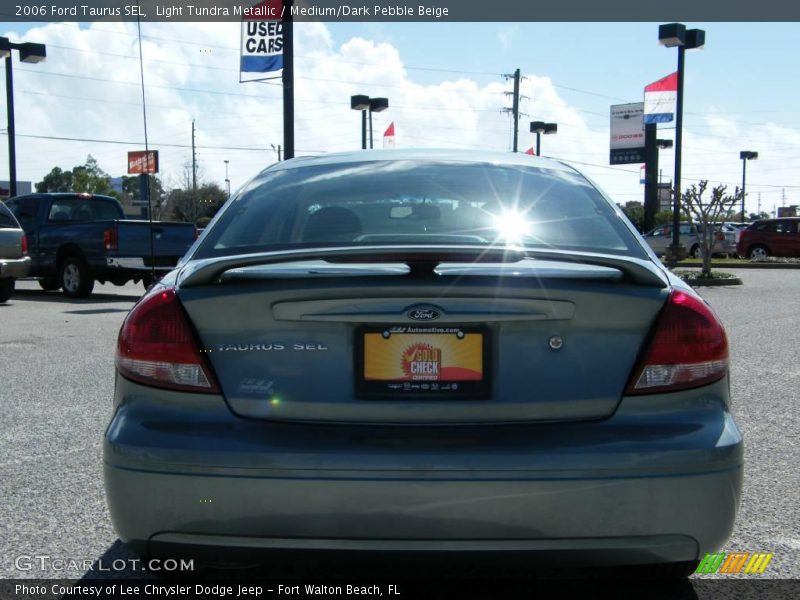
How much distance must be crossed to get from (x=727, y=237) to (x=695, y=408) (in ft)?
118

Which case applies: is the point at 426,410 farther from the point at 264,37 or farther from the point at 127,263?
the point at 264,37

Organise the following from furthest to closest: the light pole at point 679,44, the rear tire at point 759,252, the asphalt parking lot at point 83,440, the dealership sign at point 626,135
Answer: the dealership sign at point 626,135 → the rear tire at point 759,252 → the light pole at point 679,44 → the asphalt parking lot at point 83,440

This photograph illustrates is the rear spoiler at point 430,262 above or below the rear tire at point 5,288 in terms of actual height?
above

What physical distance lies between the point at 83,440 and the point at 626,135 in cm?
7669

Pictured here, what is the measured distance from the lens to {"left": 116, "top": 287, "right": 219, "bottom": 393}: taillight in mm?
2678

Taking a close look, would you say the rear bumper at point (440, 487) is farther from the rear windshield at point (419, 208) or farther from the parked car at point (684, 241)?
the parked car at point (684, 241)

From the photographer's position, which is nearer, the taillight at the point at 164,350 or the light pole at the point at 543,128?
the taillight at the point at 164,350

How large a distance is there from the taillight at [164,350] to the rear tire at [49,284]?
15453mm

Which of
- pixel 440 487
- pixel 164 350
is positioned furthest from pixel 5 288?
pixel 440 487

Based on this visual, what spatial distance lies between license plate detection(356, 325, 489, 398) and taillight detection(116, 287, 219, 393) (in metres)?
0.47

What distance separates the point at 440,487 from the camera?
246 cm

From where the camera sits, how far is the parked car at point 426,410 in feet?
8.15

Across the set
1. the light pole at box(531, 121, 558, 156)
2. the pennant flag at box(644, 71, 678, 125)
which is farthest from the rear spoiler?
the light pole at box(531, 121, 558, 156)

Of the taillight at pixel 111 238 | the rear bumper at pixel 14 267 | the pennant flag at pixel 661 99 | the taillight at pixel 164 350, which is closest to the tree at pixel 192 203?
the pennant flag at pixel 661 99
